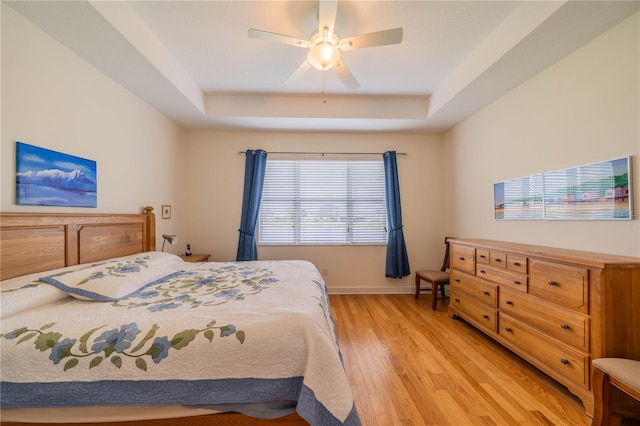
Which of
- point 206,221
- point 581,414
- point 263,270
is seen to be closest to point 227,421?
point 263,270

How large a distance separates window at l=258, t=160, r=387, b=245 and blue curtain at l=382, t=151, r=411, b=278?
6.5 inches

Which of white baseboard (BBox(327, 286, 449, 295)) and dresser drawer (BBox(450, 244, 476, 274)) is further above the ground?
dresser drawer (BBox(450, 244, 476, 274))

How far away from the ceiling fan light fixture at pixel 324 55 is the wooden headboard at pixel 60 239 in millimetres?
2194

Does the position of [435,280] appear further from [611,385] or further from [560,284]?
[611,385]

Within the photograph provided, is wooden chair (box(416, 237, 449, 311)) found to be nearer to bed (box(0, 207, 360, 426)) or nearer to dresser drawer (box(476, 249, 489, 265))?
dresser drawer (box(476, 249, 489, 265))

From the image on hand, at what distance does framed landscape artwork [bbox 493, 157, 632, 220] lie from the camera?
1.73m

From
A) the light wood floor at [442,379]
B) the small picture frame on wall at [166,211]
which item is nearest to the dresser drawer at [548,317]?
the light wood floor at [442,379]

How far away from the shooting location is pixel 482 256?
249 cm

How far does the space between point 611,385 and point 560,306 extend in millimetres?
478

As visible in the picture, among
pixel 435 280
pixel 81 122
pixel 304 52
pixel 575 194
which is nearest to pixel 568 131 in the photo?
pixel 575 194

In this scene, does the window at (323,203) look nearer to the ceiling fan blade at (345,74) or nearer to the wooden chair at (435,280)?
the wooden chair at (435,280)

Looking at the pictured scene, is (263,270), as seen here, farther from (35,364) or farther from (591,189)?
(591,189)

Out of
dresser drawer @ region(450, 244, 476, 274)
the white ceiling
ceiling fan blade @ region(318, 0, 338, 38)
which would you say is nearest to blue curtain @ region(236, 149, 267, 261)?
the white ceiling

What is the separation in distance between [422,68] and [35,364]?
3564 millimetres
